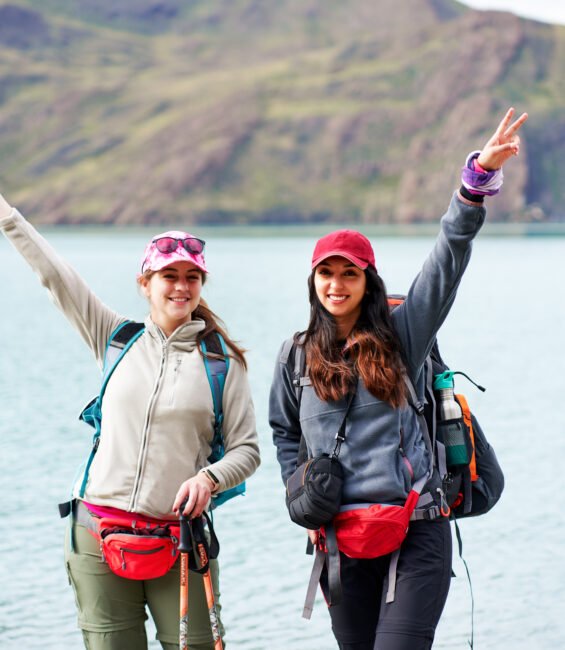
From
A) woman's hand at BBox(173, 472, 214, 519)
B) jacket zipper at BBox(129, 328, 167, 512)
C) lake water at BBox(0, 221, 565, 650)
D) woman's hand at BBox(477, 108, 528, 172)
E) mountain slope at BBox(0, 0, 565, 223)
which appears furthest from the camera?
mountain slope at BBox(0, 0, 565, 223)

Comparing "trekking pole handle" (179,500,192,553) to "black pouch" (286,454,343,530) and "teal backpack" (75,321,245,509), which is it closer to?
"teal backpack" (75,321,245,509)

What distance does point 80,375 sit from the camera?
19938mm

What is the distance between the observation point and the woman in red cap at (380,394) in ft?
10.5

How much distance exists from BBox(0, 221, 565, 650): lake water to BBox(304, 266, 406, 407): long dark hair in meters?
3.53

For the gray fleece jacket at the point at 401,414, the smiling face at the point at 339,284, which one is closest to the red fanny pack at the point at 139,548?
the gray fleece jacket at the point at 401,414

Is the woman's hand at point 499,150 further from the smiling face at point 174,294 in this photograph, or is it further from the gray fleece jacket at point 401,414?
the smiling face at point 174,294

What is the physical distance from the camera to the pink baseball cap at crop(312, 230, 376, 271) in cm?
329

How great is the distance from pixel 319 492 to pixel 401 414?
365 mm

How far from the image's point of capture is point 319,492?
318 cm

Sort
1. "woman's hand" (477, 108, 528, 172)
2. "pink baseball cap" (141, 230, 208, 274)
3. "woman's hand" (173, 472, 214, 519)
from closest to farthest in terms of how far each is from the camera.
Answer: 1. "woman's hand" (477, 108, 528, 172)
2. "woman's hand" (173, 472, 214, 519)
3. "pink baseball cap" (141, 230, 208, 274)

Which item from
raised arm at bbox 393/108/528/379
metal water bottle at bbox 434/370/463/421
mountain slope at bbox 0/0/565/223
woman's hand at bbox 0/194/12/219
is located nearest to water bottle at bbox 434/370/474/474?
metal water bottle at bbox 434/370/463/421

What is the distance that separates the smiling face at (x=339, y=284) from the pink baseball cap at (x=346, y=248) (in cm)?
4

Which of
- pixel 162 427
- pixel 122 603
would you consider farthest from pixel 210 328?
pixel 122 603

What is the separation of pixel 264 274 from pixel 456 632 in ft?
138
